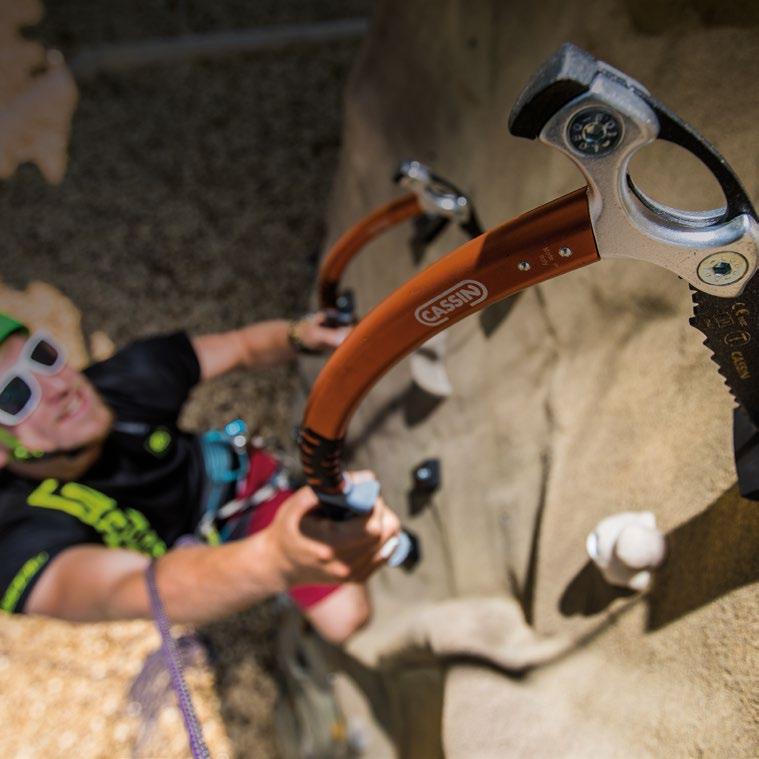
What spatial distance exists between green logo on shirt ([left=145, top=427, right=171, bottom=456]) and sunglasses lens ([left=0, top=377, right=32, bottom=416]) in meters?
0.24

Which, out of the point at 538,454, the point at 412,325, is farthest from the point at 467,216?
the point at 412,325

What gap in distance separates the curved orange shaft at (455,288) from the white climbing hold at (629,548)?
0.92 feet

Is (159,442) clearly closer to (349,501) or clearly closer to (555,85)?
(349,501)


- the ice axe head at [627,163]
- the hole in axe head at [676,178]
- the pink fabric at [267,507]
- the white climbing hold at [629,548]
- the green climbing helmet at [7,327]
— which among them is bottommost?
the pink fabric at [267,507]

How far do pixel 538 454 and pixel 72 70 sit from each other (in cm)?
141

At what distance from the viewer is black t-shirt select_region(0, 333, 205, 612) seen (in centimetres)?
100

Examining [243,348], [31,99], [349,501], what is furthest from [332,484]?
[31,99]

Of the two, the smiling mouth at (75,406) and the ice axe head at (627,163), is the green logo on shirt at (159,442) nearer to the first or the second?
the smiling mouth at (75,406)

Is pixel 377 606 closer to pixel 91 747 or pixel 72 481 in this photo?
pixel 72 481

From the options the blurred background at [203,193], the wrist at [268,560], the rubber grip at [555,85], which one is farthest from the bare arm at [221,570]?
the blurred background at [203,193]

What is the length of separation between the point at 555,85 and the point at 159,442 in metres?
0.95

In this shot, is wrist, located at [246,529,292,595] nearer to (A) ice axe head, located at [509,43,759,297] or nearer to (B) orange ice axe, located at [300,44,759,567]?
(B) orange ice axe, located at [300,44,759,567]

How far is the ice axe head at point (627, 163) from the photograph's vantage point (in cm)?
41

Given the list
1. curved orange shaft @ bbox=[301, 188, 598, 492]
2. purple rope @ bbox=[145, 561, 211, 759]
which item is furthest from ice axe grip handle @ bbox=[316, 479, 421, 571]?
purple rope @ bbox=[145, 561, 211, 759]
